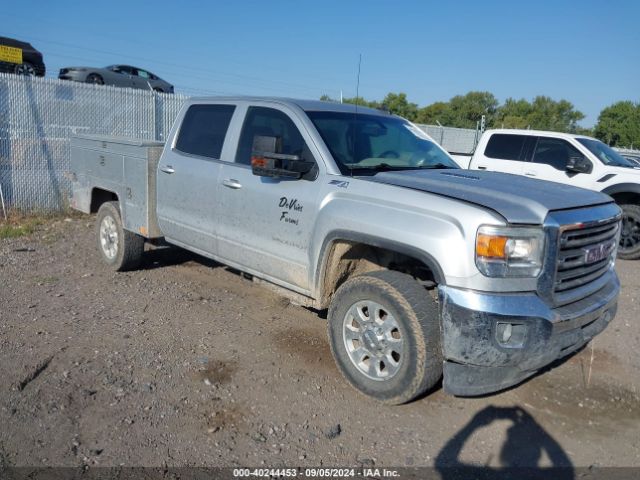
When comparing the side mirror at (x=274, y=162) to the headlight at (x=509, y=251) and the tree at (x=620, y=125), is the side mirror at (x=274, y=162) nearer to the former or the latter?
the headlight at (x=509, y=251)

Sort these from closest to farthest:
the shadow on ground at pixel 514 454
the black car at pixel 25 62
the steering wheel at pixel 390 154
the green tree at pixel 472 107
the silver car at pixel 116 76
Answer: the shadow on ground at pixel 514 454
the steering wheel at pixel 390 154
the black car at pixel 25 62
the silver car at pixel 116 76
the green tree at pixel 472 107

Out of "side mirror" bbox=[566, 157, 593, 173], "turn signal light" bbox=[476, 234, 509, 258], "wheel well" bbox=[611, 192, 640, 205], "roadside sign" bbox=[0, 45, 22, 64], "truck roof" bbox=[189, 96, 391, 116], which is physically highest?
"roadside sign" bbox=[0, 45, 22, 64]

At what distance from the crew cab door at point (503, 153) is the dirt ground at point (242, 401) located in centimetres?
504

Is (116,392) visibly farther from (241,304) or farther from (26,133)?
(26,133)

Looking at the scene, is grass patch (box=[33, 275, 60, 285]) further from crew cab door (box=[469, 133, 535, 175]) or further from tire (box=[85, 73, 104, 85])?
tire (box=[85, 73, 104, 85])

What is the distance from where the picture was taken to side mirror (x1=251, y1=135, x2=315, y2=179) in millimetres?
4066

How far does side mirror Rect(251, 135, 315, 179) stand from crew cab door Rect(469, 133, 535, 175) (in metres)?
6.61

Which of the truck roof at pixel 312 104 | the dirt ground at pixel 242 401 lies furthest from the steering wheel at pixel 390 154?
the dirt ground at pixel 242 401

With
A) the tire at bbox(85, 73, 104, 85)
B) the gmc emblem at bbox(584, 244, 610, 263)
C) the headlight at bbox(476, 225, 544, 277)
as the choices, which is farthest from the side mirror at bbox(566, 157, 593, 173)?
the tire at bbox(85, 73, 104, 85)

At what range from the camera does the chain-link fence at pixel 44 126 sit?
9609 mm

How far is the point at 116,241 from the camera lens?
6.50 metres

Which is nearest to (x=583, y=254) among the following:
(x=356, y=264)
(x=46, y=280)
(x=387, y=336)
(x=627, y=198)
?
→ (x=387, y=336)

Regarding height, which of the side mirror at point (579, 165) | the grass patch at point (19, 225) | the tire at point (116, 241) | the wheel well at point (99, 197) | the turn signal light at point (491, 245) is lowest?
the grass patch at point (19, 225)

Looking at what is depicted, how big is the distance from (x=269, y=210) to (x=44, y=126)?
742 centimetres
